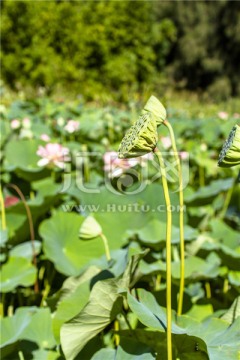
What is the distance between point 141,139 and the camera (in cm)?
51

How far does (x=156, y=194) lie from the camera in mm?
1274

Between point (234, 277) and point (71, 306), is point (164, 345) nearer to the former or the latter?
point (71, 306)

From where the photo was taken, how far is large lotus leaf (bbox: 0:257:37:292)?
100 centimetres

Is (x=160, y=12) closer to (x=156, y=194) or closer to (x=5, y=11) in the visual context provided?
(x=5, y=11)

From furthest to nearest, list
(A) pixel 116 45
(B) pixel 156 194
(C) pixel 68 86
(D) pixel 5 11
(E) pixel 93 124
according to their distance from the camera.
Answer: (A) pixel 116 45
(C) pixel 68 86
(D) pixel 5 11
(E) pixel 93 124
(B) pixel 156 194

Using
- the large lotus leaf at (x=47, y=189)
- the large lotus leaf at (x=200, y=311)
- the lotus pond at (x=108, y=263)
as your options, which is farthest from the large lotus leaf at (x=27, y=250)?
the large lotus leaf at (x=200, y=311)

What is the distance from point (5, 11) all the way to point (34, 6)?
18.3 inches

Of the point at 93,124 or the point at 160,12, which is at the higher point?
the point at 160,12

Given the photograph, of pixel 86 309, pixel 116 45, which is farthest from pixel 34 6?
pixel 86 309

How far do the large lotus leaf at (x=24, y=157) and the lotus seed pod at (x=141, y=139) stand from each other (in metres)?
0.97

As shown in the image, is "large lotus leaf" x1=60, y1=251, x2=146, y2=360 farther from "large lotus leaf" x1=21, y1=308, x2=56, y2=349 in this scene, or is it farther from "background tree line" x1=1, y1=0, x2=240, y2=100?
"background tree line" x1=1, y1=0, x2=240, y2=100

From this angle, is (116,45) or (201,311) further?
(116,45)

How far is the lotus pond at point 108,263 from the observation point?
67 cm

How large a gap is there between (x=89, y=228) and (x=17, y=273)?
29cm
